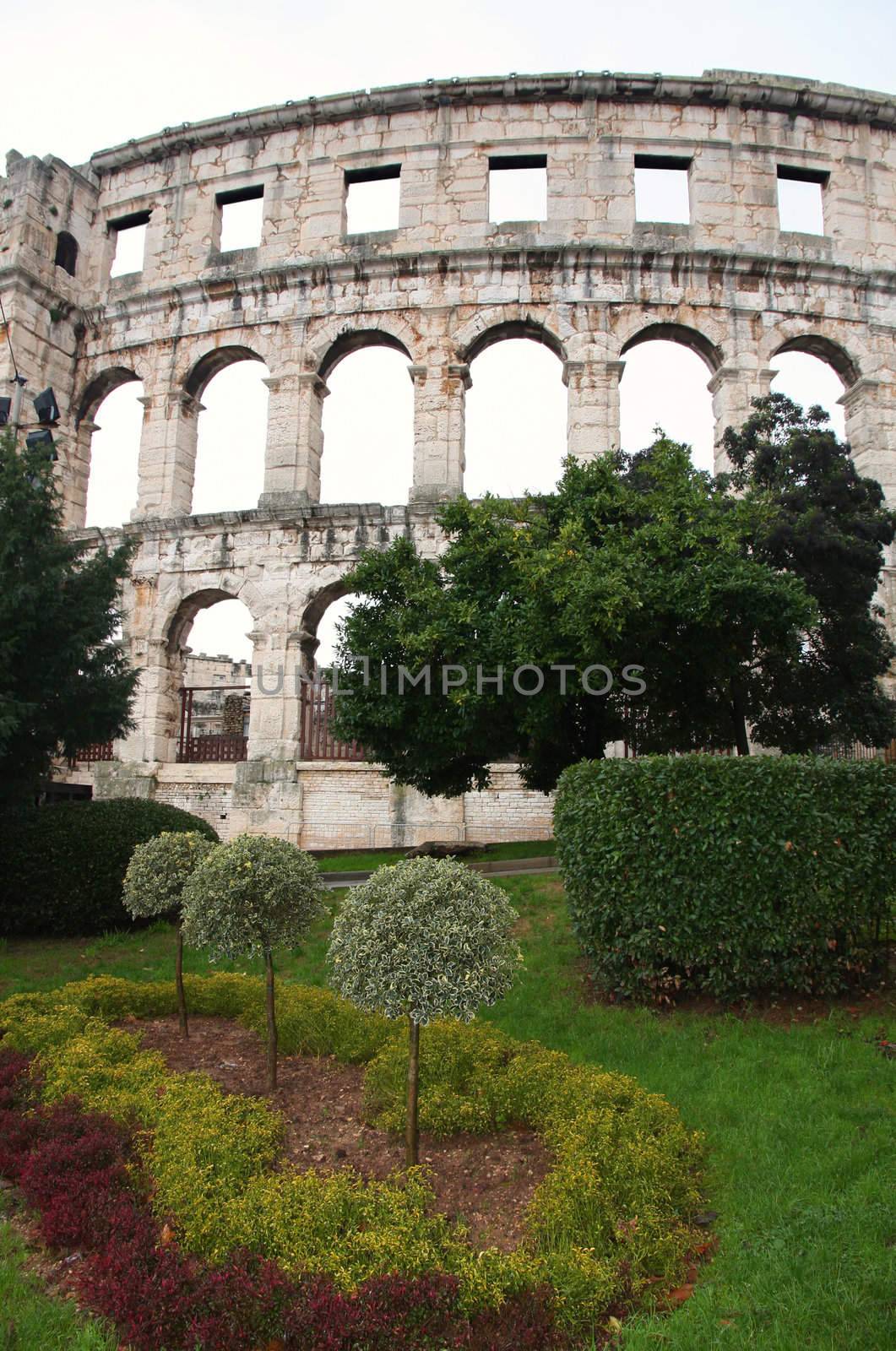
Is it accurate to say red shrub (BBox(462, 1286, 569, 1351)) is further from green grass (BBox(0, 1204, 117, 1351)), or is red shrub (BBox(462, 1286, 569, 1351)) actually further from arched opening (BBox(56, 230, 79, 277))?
arched opening (BBox(56, 230, 79, 277))

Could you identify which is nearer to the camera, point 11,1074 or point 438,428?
point 11,1074

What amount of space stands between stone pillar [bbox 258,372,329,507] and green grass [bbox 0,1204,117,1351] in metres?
15.7

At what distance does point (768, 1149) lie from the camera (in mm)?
4316

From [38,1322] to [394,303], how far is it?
1835 cm

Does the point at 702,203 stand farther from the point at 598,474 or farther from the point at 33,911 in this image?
the point at 33,911

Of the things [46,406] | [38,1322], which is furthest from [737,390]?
[38,1322]

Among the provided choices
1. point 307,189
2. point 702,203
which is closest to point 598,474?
point 702,203

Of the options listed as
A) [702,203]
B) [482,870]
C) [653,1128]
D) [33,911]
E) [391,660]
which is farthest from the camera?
[702,203]

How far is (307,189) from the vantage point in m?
19.6

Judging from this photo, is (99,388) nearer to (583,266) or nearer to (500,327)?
(500,327)

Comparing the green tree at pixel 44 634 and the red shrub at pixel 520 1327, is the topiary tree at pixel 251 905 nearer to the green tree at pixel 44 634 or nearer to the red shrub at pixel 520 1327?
the red shrub at pixel 520 1327

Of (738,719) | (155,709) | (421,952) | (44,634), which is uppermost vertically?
(155,709)

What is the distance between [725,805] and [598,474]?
5001 mm

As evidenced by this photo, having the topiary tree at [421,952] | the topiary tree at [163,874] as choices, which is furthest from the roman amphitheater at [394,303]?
the topiary tree at [421,952]
